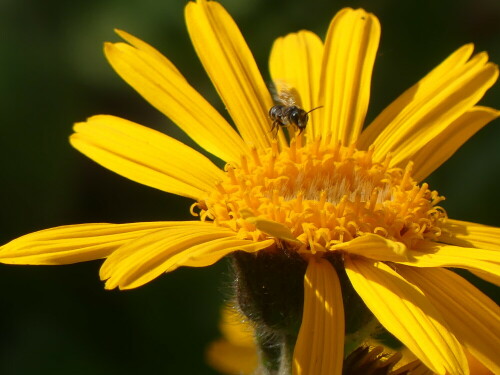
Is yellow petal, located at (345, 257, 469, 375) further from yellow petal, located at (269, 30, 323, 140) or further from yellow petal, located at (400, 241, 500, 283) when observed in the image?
yellow petal, located at (269, 30, 323, 140)

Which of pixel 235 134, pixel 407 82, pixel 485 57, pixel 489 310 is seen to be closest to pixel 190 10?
pixel 235 134

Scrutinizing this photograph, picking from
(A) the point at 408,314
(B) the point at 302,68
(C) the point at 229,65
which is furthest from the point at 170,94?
(A) the point at 408,314

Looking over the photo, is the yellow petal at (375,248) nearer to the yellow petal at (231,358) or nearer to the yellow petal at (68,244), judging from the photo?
the yellow petal at (68,244)

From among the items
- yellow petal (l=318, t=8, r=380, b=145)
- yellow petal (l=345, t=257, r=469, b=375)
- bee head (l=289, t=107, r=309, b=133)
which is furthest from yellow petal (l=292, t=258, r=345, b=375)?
yellow petal (l=318, t=8, r=380, b=145)

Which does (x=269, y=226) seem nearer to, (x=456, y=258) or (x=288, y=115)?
(x=456, y=258)

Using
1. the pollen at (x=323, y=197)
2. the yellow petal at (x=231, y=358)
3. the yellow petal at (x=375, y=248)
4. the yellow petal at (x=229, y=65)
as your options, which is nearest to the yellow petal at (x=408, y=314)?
the yellow petal at (x=375, y=248)
